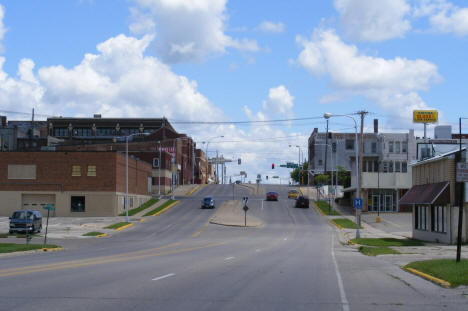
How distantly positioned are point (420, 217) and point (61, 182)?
4282 cm

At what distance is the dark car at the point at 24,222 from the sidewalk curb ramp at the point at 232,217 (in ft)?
71.3

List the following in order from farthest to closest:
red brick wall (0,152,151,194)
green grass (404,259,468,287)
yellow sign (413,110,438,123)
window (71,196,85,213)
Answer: yellow sign (413,110,438,123) → window (71,196,85,213) → red brick wall (0,152,151,194) → green grass (404,259,468,287)

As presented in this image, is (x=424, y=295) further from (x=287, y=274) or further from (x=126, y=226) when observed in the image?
(x=126, y=226)

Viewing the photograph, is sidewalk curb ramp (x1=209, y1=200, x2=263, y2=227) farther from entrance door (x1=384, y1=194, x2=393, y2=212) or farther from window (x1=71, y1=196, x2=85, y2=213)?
entrance door (x1=384, y1=194, x2=393, y2=212)

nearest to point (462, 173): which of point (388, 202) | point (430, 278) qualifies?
point (430, 278)

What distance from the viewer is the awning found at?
35919 mm

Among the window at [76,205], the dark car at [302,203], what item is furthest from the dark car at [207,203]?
the window at [76,205]

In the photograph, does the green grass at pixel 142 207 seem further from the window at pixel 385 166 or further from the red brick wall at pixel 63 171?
the window at pixel 385 166

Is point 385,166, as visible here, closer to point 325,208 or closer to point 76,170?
point 325,208

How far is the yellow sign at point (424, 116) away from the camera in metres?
100

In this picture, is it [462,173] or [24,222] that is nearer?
[462,173]

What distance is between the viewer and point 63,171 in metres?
69.3

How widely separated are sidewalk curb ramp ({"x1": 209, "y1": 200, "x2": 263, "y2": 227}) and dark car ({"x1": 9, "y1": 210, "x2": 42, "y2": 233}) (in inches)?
856

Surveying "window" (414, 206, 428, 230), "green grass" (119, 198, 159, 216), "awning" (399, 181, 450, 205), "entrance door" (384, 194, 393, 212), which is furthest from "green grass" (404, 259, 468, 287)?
"entrance door" (384, 194, 393, 212)
